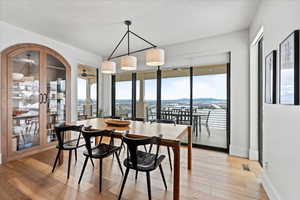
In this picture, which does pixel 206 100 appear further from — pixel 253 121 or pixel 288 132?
pixel 288 132

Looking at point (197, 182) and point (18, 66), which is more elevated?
point (18, 66)

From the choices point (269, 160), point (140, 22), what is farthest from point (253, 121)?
point (140, 22)

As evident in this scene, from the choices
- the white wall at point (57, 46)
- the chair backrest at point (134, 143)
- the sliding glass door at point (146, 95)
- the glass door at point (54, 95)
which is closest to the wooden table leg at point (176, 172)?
the chair backrest at point (134, 143)

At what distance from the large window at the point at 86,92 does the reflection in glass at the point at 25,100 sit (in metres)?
1.10

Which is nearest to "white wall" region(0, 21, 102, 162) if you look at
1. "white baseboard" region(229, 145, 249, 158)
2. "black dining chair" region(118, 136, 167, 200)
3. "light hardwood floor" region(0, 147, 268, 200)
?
"light hardwood floor" region(0, 147, 268, 200)

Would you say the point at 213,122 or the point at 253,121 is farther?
the point at 213,122

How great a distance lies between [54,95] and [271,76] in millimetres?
4238

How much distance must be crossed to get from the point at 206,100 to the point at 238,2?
2032 millimetres

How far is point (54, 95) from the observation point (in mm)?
3510

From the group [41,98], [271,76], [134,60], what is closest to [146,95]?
[134,60]

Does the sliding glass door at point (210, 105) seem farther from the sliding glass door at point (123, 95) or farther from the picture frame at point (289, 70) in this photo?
the sliding glass door at point (123, 95)

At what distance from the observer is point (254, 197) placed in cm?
177

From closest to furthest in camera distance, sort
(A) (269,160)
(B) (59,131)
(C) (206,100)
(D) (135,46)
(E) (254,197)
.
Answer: (E) (254,197), (A) (269,160), (B) (59,131), (C) (206,100), (D) (135,46)

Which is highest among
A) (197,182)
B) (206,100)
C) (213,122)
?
(206,100)
